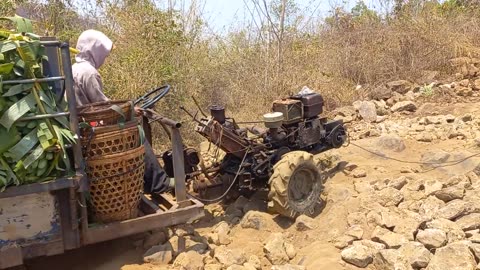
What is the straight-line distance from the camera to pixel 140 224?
13.9 ft

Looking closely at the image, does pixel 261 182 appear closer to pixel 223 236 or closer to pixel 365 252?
pixel 223 236

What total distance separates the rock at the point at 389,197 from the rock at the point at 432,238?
2.52 ft

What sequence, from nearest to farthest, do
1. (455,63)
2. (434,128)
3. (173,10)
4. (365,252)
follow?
(365,252), (434,128), (173,10), (455,63)

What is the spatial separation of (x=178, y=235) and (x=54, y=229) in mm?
1326

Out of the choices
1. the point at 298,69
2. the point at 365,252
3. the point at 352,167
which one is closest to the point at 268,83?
the point at 298,69

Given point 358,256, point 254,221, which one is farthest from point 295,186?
point 358,256

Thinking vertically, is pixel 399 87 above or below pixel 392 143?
above

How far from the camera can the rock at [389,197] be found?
529 cm

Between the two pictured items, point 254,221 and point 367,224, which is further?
point 254,221

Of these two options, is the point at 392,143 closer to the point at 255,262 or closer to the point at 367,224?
the point at 367,224

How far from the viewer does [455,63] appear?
11.5 m

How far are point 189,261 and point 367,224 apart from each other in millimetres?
1700

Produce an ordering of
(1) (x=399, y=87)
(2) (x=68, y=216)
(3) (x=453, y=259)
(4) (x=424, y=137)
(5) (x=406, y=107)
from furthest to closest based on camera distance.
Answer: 1. (1) (x=399, y=87)
2. (5) (x=406, y=107)
3. (4) (x=424, y=137)
4. (3) (x=453, y=259)
5. (2) (x=68, y=216)

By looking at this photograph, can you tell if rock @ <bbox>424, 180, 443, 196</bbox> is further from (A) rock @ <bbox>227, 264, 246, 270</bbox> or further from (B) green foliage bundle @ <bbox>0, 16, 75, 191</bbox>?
(B) green foliage bundle @ <bbox>0, 16, 75, 191</bbox>
